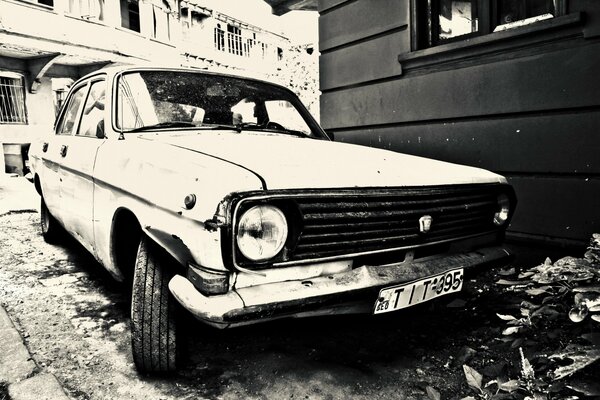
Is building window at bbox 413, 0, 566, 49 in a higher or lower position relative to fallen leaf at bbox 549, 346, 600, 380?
higher

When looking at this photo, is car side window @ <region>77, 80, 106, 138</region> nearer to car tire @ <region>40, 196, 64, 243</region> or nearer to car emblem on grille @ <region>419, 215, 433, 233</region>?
car tire @ <region>40, 196, 64, 243</region>


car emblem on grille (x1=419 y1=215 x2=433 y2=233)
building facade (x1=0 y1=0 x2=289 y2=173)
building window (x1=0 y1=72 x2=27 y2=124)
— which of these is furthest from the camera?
building window (x1=0 y1=72 x2=27 y2=124)

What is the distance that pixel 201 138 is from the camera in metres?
2.50

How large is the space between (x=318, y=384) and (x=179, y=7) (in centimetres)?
2029

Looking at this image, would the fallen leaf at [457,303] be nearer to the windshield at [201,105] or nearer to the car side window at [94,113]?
the windshield at [201,105]

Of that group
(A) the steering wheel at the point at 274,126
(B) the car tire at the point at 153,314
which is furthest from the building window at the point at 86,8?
(B) the car tire at the point at 153,314

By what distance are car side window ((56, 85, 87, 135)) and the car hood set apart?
156 centimetres

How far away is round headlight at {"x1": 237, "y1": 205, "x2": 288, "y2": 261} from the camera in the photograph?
1684 millimetres

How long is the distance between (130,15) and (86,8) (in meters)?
2.54

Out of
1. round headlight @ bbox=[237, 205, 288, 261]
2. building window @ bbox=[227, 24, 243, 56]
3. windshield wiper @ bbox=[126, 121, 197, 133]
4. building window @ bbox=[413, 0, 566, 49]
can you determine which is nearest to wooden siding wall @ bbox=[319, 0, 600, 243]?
building window @ bbox=[413, 0, 566, 49]

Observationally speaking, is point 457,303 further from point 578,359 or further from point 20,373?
point 20,373

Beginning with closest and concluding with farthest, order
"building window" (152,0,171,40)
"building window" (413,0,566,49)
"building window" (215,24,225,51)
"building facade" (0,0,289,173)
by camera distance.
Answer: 1. "building window" (413,0,566,49)
2. "building facade" (0,0,289,173)
3. "building window" (152,0,171,40)
4. "building window" (215,24,225,51)

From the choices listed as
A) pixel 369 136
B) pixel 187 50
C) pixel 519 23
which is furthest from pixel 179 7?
pixel 519 23

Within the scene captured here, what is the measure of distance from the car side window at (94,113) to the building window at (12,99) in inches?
487
